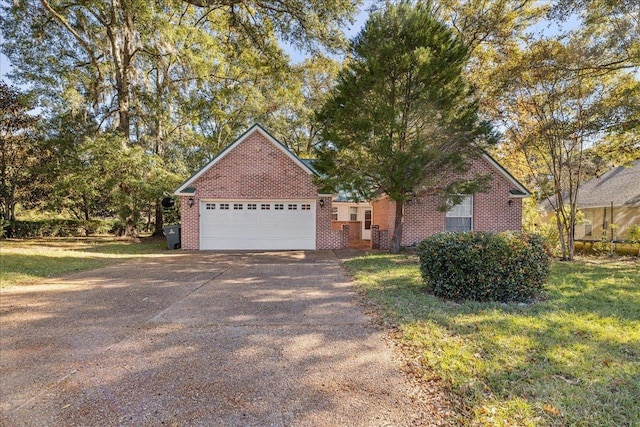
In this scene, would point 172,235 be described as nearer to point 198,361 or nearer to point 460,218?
point 198,361

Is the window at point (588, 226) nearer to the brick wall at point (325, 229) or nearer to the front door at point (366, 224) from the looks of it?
the front door at point (366, 224)

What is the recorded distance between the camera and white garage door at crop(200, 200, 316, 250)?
1386cm

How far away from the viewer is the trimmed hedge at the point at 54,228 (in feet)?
60.6

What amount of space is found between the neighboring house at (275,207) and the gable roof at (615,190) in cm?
628

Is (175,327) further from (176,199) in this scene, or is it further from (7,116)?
(7,116)

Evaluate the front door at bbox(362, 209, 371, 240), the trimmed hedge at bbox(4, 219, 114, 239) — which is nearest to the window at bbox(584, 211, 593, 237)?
the front door at bbox(362, 209, 371, 240)

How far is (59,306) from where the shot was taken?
208 inches

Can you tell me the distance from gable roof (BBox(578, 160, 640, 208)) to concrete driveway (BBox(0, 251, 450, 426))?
1693cm

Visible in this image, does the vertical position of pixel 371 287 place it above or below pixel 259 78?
below

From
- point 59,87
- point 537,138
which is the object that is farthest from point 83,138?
point 537,138

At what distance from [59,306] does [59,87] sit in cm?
1654

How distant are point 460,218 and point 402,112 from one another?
6.01m

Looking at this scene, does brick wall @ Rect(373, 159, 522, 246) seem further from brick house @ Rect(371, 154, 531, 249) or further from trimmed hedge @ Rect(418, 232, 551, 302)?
trimmed hedge @ Rect(418, 232, 551, 302)

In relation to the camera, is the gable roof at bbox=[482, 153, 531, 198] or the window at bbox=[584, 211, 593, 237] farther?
the window at bbox=[584, 211, 593, 237]
